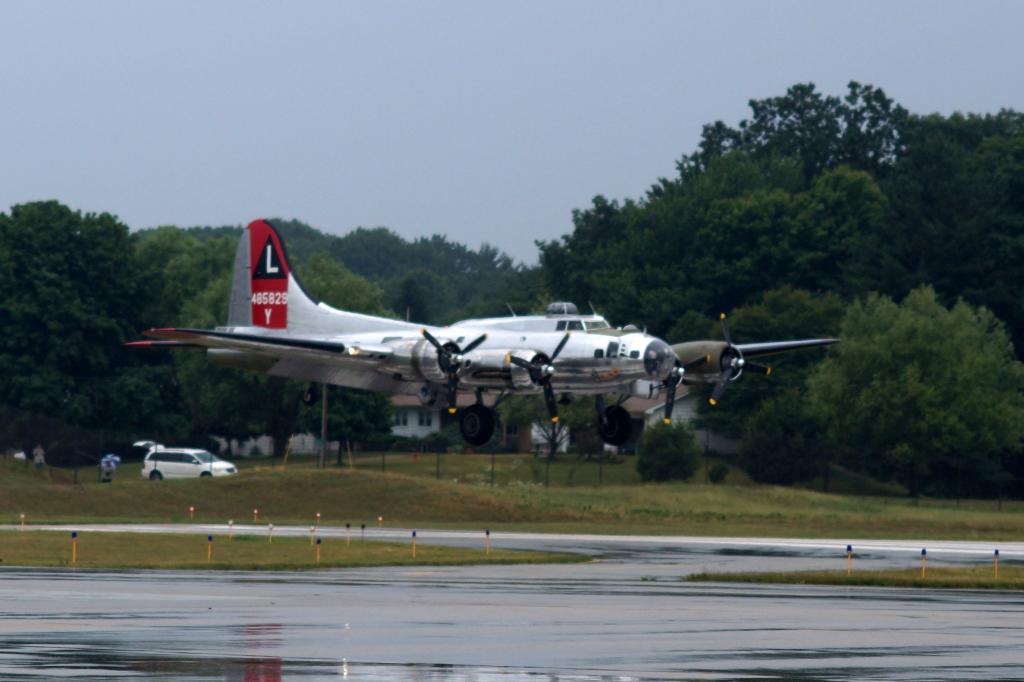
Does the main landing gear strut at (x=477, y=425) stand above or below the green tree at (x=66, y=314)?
below

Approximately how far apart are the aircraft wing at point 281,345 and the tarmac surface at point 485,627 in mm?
17278

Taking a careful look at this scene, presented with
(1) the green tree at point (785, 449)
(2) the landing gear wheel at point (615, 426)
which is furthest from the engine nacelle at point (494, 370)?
(1) the green tree at point (785, 449)

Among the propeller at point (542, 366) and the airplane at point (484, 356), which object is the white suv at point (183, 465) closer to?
the airplane at point (484, 356)

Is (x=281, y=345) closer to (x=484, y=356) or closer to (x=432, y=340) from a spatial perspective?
(x=432, y=340)

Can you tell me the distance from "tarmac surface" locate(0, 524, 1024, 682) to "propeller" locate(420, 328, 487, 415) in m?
14.8

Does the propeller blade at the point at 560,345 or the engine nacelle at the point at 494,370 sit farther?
the engine nacelle at the point at 494,370

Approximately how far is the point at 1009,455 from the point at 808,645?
89.2m

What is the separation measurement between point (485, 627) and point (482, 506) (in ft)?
169

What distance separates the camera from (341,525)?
238 ft

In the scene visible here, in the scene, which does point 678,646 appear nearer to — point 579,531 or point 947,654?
point 947,654

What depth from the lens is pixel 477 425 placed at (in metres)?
60.1

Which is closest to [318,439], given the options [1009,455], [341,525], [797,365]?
[797,365]

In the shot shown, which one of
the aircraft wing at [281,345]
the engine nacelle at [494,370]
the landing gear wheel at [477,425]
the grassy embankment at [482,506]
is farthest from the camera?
the grassy embankment at [482,506]

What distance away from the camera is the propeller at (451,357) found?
60750mm
